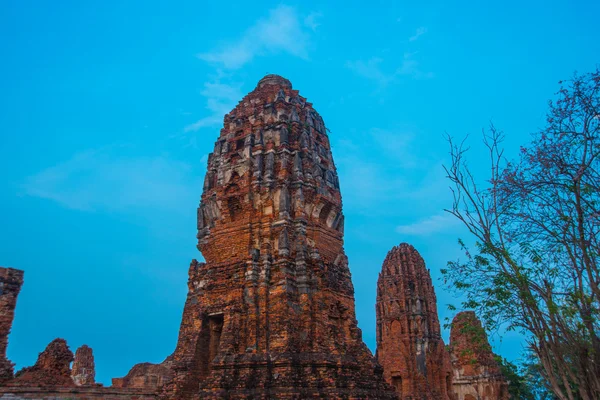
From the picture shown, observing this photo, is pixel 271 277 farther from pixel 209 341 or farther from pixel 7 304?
pixel 7 304

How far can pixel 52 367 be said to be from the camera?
61.5 feet

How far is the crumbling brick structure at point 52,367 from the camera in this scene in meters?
18.1

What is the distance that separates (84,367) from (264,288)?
18.0 meters

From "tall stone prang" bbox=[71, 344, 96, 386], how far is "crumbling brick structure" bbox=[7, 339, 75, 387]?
→ 761 centimetres

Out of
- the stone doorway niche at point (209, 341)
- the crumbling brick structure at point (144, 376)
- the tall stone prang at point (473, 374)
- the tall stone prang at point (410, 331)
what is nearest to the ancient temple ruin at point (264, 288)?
the stone doorway niche at point (209, 341)

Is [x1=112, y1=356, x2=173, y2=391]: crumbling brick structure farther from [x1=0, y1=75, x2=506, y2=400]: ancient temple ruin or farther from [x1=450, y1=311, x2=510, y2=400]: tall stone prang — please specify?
[x1=450, y1=311, x2=510, y2=400]: tall stone prang

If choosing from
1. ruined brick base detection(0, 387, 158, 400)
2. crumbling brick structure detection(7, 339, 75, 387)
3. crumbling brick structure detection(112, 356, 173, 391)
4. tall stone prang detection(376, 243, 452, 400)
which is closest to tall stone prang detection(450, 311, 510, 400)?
tall stone prang detection(376, 243, 452, 400)

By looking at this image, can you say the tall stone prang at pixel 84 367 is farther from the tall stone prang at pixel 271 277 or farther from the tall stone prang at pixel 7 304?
the tall stone prang at pixel 271 277

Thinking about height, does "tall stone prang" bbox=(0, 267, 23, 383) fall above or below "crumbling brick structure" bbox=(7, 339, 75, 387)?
above

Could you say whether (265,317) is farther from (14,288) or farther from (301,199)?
(14,288)

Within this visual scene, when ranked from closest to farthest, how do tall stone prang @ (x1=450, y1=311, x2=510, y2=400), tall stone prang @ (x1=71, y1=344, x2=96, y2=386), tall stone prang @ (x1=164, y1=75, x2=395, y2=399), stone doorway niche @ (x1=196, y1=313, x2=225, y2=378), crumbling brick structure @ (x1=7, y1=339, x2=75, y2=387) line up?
tall stone prang @ (x1=164, y1=75, x2=395, y2=399), stone doorway niche @ (x1=196, y1=313, x2=225, y2=378), crumbling brick structure @ (x1=7, y1=339, x2=75, y2=387), tall stone prang @ (x1=71, y1=344, x2=96, y2=386), tall stone prang @ (x1=450, y1=311, x2=510, y2=400)

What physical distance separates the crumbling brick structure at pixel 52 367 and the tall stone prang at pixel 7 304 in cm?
106

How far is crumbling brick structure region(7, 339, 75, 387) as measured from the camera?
59.3ft

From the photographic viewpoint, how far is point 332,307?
14.7 m
